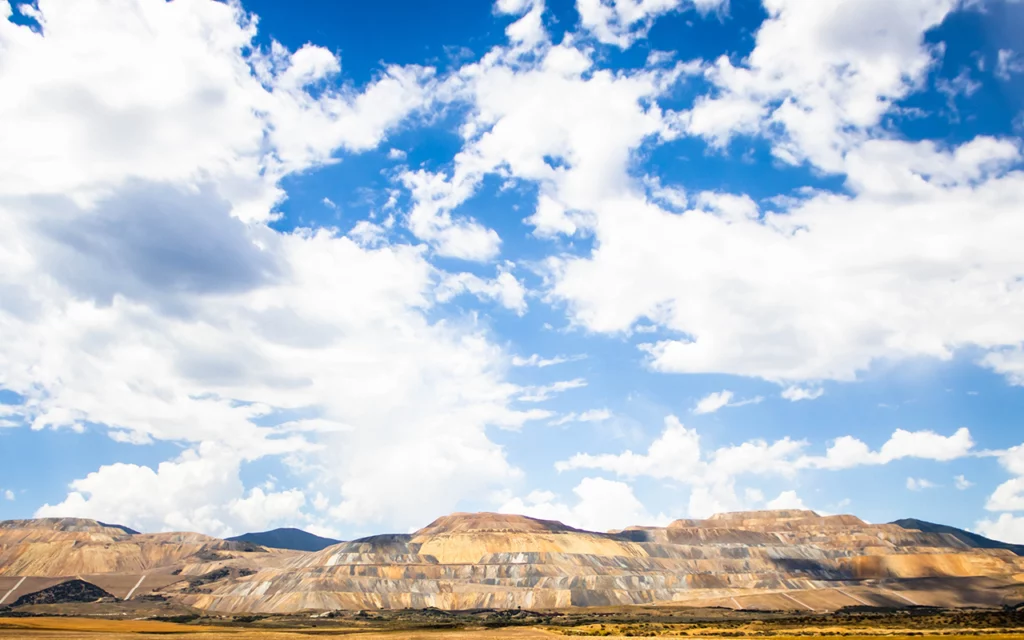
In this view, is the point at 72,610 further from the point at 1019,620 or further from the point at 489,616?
the point at 1019,620

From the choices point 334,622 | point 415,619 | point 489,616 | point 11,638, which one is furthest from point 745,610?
point 11,638

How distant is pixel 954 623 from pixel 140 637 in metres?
124

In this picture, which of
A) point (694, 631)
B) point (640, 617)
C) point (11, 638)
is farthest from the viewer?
point (640, 617)

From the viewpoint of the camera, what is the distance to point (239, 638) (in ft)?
369

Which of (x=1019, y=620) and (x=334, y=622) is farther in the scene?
(x=334, y=622)

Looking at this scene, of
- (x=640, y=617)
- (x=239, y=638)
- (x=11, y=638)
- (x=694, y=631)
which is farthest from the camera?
(x=640, y=617)

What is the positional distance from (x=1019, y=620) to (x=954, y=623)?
447 inches

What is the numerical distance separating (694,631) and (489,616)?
72.9 m

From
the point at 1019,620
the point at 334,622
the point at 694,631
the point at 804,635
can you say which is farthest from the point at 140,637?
the point at 1019,620

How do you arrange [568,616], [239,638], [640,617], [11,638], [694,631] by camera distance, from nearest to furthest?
[11,638] < [239,638] < [694,631] < [640,617] < [568,616]

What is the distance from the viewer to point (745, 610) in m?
197

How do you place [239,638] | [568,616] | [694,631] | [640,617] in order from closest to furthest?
[239,638] → [694,631] → [640,617] → [568,616]

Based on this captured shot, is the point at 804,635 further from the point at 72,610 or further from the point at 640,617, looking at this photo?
the point at 72,610

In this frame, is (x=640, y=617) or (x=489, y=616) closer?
(x=640, y=617)
